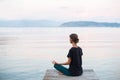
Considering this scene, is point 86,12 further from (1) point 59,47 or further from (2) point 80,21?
(1) point 59,47

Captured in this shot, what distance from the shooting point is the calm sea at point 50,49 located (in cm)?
659

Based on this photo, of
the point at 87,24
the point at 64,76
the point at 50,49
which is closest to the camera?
the point at 64,76

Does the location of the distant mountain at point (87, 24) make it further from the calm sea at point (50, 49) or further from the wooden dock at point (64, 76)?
the wooden dock at point (64, 76)

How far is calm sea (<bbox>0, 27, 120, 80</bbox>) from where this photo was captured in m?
6.59

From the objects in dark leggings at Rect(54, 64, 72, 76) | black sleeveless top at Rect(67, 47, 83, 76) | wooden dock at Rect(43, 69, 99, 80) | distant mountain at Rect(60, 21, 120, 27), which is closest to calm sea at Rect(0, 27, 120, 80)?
distant mountain at Rect(60, 21, 120, 27)

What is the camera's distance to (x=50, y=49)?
22.7 feet

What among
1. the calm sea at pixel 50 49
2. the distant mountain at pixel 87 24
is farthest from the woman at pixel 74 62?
the distant mountain at pixel 87 24

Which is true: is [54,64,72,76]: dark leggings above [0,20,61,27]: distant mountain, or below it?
below

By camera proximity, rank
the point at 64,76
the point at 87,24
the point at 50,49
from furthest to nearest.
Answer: the point at 50,49
the point at 87,24
the point at 64,76

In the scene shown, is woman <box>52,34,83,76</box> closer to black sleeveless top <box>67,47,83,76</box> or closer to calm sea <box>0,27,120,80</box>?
black sleeveless top <box>67,47,83,76</box>

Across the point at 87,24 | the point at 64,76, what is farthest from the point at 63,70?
the point at 87,24

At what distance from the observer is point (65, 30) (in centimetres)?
668

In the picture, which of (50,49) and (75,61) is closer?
(75,61)

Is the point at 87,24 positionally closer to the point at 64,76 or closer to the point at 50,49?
the point at 50,49
